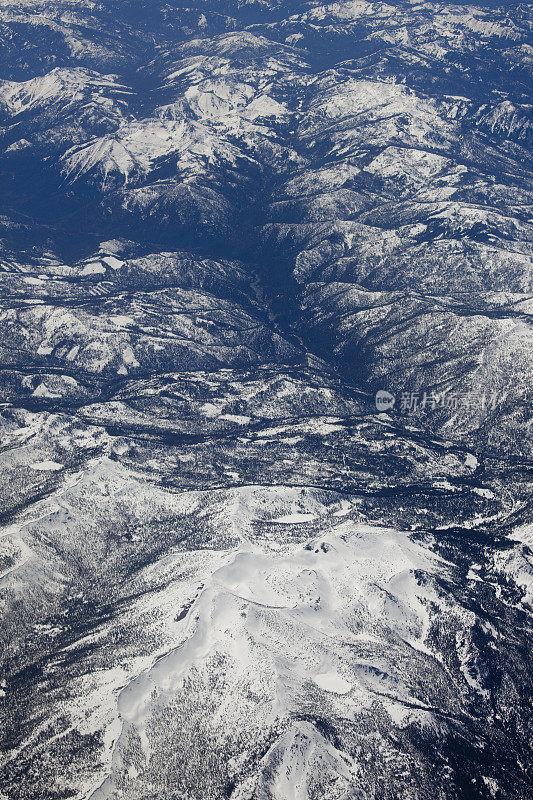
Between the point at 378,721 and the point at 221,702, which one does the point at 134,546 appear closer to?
the point at 221,702

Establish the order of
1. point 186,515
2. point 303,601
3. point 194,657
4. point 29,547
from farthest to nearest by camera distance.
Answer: point 186,515 → point 29,547 → point 303,601 → point 194,657

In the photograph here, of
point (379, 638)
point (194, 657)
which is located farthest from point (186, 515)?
point (379, 638)

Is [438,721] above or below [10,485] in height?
above

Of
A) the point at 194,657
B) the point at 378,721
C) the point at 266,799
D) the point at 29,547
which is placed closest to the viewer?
the point at 266,799

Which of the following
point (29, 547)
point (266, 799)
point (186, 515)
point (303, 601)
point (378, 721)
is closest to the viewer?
point (266, 799)

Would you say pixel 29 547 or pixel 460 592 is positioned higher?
pixel 460 592

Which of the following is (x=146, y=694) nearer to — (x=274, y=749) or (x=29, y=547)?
(x=274, y=749)

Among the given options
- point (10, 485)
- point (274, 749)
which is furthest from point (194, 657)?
point (10, 485)

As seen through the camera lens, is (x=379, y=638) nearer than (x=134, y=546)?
Yes

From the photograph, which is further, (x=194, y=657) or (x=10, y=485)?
(x=10, y=485)

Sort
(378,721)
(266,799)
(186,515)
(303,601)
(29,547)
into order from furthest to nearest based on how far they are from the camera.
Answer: (186,515), (29,547), (303,601), (378,721), (266,799)
